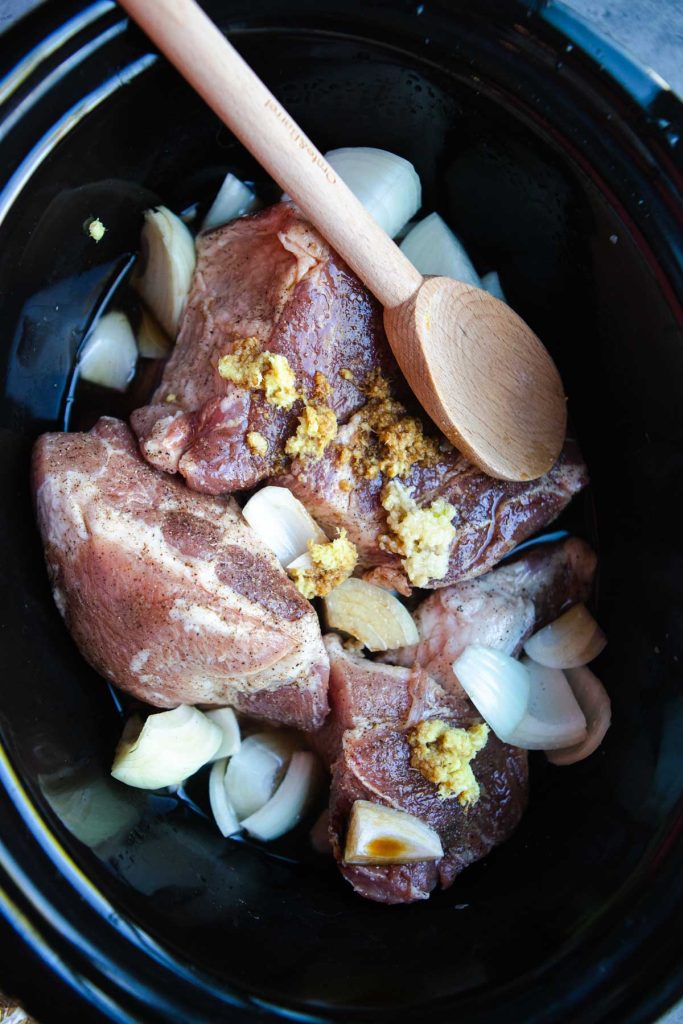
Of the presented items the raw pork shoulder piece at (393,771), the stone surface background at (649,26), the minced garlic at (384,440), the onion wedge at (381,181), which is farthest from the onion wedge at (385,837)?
the stone surface background at (649,26)

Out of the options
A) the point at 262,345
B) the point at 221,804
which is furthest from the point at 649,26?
the point at 221,804

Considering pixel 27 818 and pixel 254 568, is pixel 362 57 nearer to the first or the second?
pixel 254 568

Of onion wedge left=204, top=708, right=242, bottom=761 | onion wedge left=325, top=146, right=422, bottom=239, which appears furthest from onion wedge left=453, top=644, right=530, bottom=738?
onion wedge left=325, top=146, right=422, bottom=239

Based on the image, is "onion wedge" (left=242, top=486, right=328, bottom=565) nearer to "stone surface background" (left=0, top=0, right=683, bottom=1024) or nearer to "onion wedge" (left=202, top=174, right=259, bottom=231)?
"onion wedge" (left=202, top=174, right=259, bottom=231)

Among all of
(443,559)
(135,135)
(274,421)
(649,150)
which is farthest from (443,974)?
(135,135)

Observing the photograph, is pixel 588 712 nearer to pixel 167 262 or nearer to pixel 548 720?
pixel 548 720
